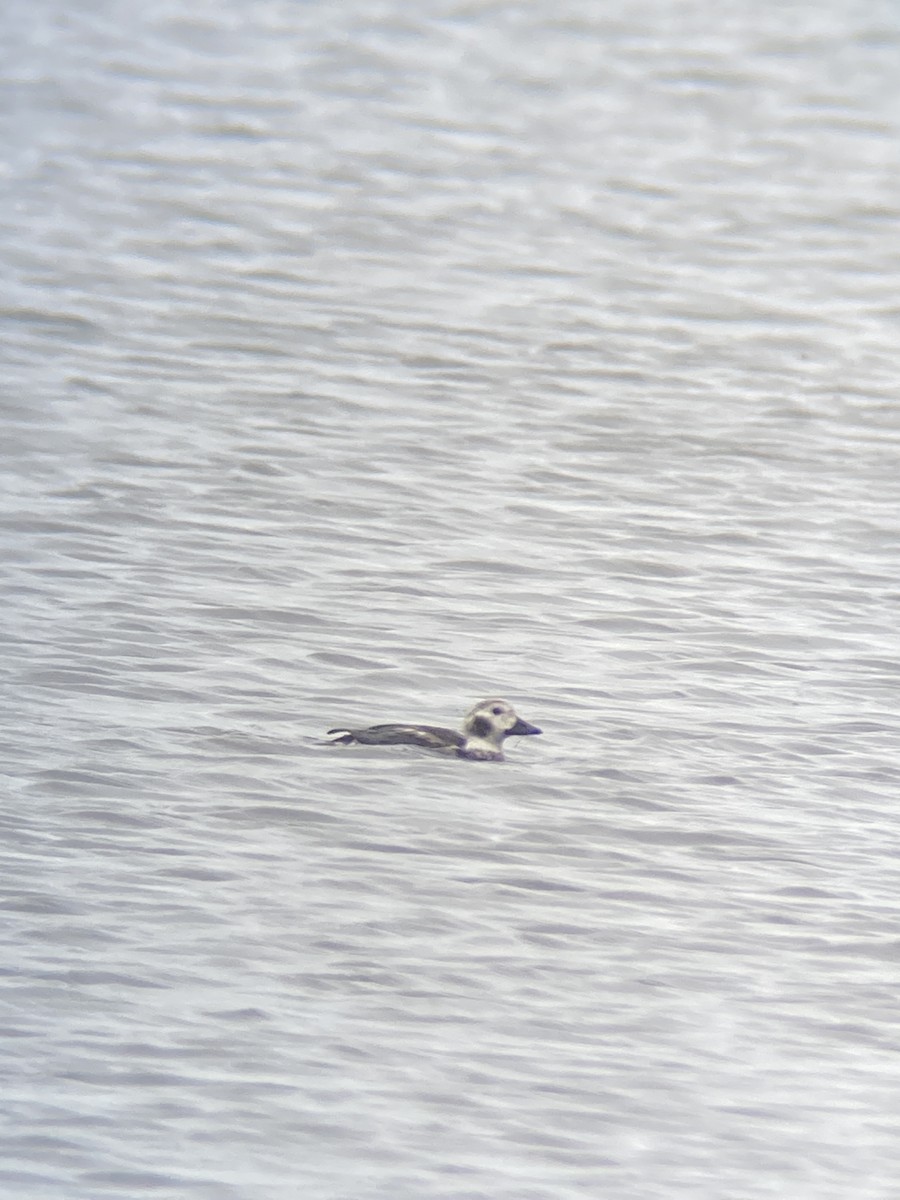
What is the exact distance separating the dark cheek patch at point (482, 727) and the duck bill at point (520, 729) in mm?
109

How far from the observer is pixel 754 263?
19.2m

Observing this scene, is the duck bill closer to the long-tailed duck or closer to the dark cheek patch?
the long-tailed duck

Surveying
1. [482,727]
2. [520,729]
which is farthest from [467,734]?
[520,729]

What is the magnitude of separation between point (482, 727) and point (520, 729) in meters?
0.21

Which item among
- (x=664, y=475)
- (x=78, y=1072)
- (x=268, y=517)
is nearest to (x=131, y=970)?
(x=78, y=1072)

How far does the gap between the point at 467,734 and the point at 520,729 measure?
25 centimetres

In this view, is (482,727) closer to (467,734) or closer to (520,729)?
(467,734)

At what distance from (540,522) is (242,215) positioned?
24.3 ft

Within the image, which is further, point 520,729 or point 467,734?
point 520,729

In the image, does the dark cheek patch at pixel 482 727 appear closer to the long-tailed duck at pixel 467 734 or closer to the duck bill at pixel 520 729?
the long-tailed duck at pixel 467 734

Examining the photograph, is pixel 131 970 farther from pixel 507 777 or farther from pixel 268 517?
pixel 268 517

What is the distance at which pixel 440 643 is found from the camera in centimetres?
1062

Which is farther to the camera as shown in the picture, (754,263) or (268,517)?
(754,263)

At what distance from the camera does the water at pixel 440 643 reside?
6.03 meters
